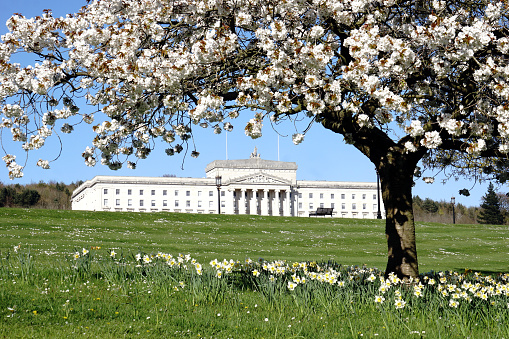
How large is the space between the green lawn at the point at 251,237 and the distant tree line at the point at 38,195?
6132cm

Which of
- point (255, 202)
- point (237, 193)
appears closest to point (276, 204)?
point (255, 202)

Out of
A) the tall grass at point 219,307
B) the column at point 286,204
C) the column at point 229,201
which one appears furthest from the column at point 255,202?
the tall grass at point 219,307

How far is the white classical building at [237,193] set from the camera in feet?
349

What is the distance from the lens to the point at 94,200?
107 meters

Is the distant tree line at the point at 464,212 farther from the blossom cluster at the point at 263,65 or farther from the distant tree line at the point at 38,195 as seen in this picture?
the blossom cluster at the point at 263,65

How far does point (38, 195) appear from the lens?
98938 millimetres

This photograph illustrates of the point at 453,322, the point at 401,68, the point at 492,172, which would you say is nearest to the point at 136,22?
the point at 401,68

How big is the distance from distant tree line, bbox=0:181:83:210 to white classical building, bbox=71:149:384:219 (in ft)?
16.7

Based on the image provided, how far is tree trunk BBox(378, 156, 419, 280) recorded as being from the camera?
9484 mm

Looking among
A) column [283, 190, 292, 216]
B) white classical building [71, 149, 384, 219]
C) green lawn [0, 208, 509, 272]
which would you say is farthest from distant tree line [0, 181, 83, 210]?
green lawn [0, 208, 509, 272]

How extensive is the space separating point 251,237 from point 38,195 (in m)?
79.1

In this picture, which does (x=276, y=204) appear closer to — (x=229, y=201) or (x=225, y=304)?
(x=229, y=201)

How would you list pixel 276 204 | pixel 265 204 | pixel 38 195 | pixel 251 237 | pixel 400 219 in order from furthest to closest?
1. pixel 276 204
2. pixel 265 204
3. pixel 38 195
4. pixel 251 237
5. pixel 400 219

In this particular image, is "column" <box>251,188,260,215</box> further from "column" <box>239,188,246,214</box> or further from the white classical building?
"column" <box>239,188,246,214</box>
